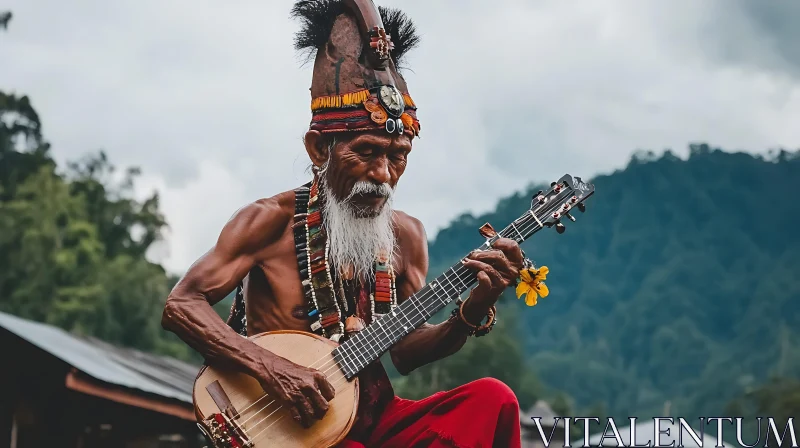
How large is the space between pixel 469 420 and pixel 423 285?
71 centimetres

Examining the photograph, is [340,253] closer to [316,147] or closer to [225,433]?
[316,147]

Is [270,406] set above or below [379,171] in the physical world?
below

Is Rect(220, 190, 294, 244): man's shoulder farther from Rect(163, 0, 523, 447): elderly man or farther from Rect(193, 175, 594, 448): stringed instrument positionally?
Rect(193, 175, 594, 448): stringed instrument

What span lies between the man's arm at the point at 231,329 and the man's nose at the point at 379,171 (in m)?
0.34

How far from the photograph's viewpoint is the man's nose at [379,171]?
4.11 meters

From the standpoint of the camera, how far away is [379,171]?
13.5 ft

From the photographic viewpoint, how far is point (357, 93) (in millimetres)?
4145

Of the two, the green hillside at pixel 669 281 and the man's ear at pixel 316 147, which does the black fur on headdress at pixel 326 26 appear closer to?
the man's ear at pixel 316 147

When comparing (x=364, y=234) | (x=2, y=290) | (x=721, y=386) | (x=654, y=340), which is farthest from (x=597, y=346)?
(x=364, y=234)

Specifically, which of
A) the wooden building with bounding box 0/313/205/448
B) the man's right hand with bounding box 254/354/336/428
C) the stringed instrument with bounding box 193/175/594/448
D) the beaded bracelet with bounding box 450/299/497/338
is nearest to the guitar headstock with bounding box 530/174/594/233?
the stringed instrument with bounding box 193/175/594/448

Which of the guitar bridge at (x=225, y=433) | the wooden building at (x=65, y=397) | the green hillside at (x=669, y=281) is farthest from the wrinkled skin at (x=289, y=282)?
the green hillside at (x=669, y=281)

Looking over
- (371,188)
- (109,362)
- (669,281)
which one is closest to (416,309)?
(371,188)

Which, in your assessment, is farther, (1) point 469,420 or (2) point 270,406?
(2) point 270,406

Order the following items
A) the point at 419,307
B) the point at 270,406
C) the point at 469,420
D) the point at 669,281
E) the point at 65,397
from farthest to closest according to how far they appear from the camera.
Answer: the point at 669,281 → the point at 65,397 → the point at 419,307 → the point at 270,406 → the point at 469,420
